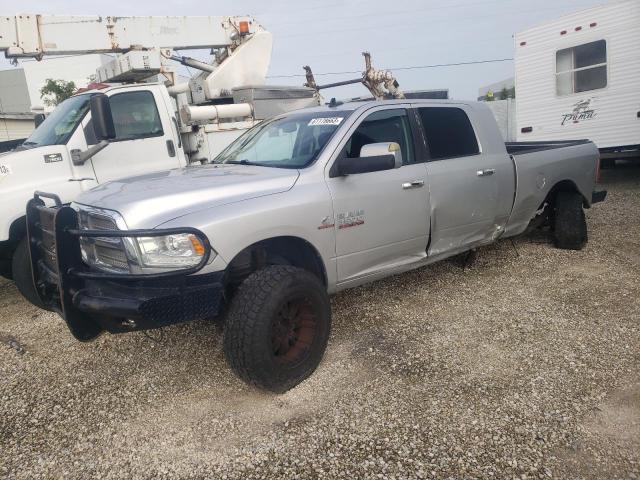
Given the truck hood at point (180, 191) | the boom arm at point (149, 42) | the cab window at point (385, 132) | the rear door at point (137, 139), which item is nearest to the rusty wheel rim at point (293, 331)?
the truck hood at point (180, 191)

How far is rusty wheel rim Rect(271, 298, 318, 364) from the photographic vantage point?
309 cm

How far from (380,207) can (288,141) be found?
0.93 metres

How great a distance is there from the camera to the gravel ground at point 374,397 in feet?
8.36

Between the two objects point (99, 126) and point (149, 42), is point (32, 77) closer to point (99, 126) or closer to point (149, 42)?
point (149, 42)

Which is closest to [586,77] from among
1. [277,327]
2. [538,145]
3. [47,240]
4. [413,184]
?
[538,145]

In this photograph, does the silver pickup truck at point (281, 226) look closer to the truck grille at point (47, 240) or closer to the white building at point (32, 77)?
the truck grille at point (47, 240)

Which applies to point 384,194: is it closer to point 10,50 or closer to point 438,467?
point 438,467

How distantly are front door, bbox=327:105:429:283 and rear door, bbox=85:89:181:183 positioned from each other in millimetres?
3047

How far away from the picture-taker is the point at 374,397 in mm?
3078

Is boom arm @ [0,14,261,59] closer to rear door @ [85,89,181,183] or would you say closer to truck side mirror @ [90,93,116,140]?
rear door @ [85,89,181,183]

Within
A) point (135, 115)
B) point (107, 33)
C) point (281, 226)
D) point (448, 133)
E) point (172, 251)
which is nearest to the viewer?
point (172, 251)

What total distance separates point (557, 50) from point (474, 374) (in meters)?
8.37

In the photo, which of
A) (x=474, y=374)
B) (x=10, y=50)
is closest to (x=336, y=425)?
(x=474, y=374)

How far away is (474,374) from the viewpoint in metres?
3.29
